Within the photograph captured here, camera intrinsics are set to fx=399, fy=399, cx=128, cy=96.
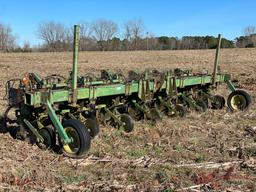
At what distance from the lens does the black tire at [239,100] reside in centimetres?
984

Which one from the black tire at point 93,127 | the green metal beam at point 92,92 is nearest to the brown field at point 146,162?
the black tire at point 93,127

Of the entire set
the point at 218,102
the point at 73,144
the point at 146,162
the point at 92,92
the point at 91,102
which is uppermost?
the point at 92,92

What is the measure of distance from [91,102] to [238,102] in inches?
183

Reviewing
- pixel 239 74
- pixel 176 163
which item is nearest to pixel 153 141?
pixel 176 163

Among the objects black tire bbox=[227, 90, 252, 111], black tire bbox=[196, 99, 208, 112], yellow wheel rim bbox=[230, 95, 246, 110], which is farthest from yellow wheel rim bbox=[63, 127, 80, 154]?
yellow wheel rim bbox=[230, 95, 246, 110]

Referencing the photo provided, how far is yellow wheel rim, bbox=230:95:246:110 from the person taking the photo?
9.93m

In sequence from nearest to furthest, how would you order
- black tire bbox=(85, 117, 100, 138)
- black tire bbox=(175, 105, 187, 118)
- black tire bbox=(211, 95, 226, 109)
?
black tire bbox=(85, 117, 100, 138) < black tire bbox=(175, 105, 187, 118) < black tire bbox=(211, 95, 226, 109)

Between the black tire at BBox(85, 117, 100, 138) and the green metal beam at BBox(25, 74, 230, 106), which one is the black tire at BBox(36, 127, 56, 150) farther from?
the black tire at BBox(85, 117, 100, 138)

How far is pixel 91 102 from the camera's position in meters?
6.94

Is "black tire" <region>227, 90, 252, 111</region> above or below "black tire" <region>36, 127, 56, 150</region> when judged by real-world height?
above

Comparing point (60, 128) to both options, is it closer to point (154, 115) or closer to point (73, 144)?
point (73, 144)

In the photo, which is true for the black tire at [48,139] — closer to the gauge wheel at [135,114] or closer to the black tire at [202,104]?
the gauge wheel at [135,114]

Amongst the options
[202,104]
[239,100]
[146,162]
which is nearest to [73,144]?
[146,162]

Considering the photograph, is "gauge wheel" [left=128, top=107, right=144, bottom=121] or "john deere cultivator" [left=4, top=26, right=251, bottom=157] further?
"gauge wheel" [left=128, top=107, right=144, bottom=121]
